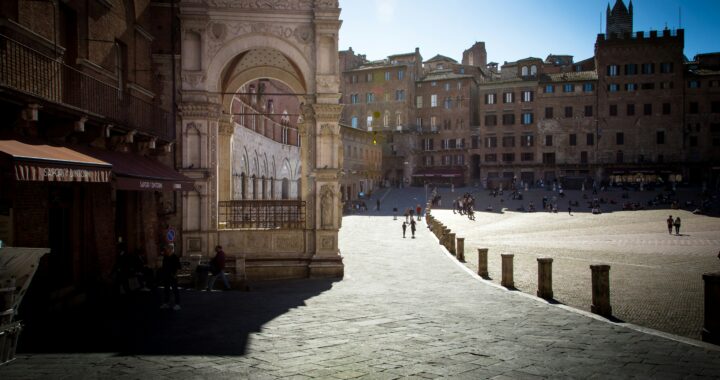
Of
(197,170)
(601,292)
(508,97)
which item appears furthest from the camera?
(508,97)

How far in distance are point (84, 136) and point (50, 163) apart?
10.9 ft

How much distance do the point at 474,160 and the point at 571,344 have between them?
71.1m

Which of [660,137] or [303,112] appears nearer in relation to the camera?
[303,112]

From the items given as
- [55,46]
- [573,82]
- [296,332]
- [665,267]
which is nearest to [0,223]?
[55,46]

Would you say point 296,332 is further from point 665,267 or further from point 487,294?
point 665,267

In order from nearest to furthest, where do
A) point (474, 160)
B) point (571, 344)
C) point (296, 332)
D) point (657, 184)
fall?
point (571, 344) < point (296, 332) < point (657, 184) < point (474, 160)

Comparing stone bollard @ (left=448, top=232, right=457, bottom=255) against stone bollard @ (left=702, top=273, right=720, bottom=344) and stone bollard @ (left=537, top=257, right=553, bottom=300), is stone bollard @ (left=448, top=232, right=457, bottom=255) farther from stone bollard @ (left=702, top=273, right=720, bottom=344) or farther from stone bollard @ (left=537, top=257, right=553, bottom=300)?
stone bollard @ (left=702, top=273, right=720, bottom=344)

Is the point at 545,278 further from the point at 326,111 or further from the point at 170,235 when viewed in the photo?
the point at 170,235

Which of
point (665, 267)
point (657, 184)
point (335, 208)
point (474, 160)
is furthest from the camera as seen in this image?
point (474, 160)

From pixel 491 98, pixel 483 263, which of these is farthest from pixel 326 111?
pixel 491 98

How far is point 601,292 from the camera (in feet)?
34.3

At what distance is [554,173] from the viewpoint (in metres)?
70.6

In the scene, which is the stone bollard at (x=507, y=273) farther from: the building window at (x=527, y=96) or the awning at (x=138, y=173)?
the building window at (x=527, y=96)

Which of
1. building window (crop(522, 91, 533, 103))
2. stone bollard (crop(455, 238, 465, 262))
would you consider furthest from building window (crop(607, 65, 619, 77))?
stone bollard (crop(455, 238, 465, 262))
